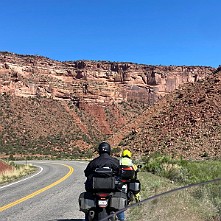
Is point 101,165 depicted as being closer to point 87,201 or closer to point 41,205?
Answer: point 87,201

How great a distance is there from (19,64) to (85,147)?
1249 inches

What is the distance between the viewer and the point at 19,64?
306ft

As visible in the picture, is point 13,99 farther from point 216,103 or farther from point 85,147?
point 216,103

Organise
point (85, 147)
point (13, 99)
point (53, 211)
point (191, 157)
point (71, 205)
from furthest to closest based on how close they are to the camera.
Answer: point (13, 99) < point (85, 147) < point (191, 157) < point (71, 205) < point (53, 211)

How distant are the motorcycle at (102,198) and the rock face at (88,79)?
85123mm

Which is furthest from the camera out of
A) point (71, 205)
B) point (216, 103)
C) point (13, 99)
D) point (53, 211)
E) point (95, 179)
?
point (13, 99)

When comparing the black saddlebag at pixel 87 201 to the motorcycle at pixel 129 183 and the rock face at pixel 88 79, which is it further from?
the rock face at pixel 88 79

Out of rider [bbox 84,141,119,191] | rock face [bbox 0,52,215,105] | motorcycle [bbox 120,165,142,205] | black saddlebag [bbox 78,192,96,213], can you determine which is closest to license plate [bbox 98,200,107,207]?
black saddlebag [bbox 78,192,96,213]

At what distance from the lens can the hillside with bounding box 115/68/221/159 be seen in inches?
1075

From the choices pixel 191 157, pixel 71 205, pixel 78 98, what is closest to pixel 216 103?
pixel 191 157

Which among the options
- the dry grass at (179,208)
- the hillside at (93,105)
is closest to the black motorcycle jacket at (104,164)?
the dry grass at (179,208)

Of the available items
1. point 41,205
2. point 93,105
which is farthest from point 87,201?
point 93,105

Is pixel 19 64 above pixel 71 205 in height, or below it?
above

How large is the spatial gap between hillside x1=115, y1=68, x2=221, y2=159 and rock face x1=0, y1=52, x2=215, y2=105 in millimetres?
52215
